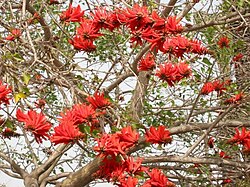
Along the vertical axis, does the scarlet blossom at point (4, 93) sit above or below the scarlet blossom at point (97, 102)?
below

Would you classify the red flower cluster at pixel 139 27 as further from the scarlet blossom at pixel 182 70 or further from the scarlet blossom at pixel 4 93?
the scarlet blossom at pixel 4 93

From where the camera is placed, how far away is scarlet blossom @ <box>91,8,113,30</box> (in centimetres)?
235

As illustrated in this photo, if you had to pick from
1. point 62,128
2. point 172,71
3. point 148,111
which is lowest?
point 62,128

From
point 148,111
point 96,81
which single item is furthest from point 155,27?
point 148,111

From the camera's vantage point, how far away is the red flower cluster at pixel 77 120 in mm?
1875

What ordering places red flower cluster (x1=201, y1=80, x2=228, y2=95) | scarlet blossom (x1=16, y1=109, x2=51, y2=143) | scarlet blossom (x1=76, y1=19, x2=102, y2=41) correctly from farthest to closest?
red flower cluster (x1=201, y1=80, x2=228, y2=95), scarlet blossom (x1=76, y1=19, x2=102, y2=41), scarlet blossom (x1=16, y1=109, x2=51, y2=143)

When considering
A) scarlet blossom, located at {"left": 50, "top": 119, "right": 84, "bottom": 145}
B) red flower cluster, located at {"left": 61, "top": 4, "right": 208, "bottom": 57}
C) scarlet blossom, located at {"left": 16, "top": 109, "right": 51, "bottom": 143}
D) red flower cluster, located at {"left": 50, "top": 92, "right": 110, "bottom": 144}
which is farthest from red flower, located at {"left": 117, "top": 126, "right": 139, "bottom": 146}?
red flower cluster, located at {"left": 61, "top": 4, "right": 208, "bottom": 57}

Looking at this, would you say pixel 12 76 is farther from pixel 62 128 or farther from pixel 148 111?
pixel 148 111

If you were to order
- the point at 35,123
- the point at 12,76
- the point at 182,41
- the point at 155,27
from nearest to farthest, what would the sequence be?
the point at 35,123
the point at 12,76
the point at 155,27
the point at 182,41

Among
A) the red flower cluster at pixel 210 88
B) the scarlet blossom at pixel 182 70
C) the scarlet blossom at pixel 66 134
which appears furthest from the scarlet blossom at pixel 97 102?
the red flower cluster at pixel 210 88

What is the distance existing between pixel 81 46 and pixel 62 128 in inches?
30.2

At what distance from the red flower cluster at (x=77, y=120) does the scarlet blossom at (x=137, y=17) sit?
1.36 ft

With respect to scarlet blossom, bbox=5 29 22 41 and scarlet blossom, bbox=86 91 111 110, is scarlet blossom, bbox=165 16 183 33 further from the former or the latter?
scarlet blossom, bbox=5 29 22 41

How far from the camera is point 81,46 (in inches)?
99.6
